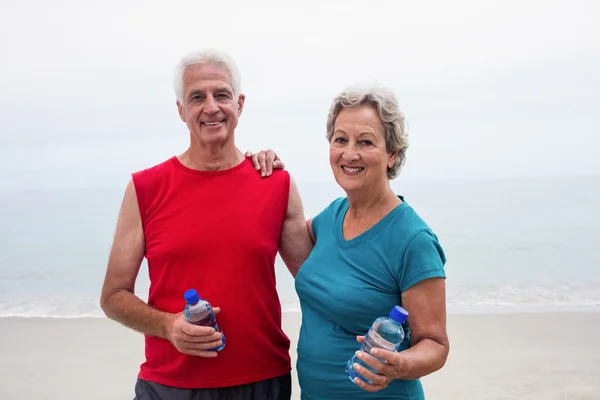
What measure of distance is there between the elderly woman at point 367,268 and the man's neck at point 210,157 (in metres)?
0.46

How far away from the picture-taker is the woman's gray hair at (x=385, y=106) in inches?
87.8

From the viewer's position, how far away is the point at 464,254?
1307cm

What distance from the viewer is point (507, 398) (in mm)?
5316

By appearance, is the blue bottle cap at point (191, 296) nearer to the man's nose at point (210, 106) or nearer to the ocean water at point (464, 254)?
the man's nose at point (210, 106)

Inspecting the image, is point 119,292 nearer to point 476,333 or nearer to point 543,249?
point 476,333

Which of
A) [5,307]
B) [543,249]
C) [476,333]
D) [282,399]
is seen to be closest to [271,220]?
[282,399]

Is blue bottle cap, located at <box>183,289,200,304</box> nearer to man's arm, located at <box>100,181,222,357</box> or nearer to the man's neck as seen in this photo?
man's arm, located at <box>100,181,222,357</box>

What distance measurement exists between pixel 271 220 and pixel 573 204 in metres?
20.7

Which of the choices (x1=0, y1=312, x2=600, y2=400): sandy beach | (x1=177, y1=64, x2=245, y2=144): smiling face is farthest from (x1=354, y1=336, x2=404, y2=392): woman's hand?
(x1=0, y1=312, x2=600, y2=400): sandy beach

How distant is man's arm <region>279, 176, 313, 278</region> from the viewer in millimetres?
2611

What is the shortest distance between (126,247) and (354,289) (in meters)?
0.96

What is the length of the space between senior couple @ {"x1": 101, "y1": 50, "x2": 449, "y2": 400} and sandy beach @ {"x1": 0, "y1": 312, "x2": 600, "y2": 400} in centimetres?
310

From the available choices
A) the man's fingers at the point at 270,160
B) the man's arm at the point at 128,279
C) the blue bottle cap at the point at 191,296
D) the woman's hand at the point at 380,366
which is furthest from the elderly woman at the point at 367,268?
the man's arm at the point at 128,279

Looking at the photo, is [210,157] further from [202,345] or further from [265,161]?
[202,345]
